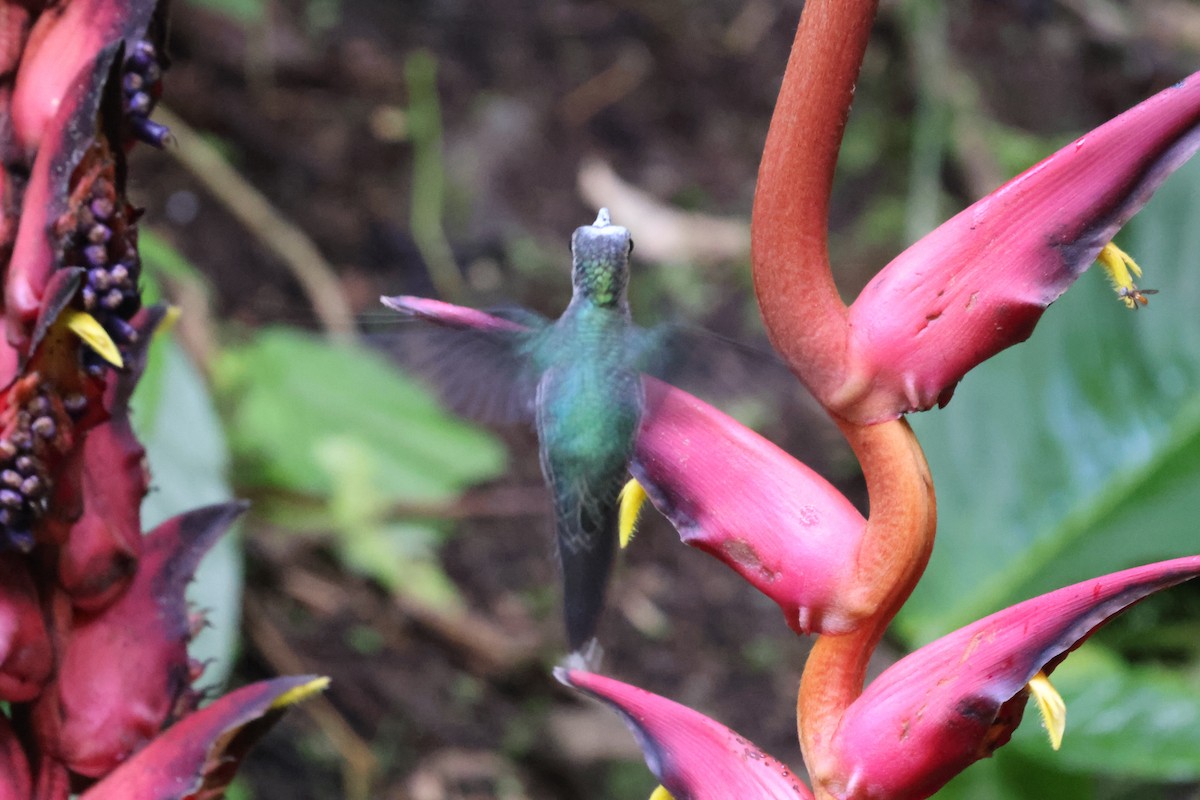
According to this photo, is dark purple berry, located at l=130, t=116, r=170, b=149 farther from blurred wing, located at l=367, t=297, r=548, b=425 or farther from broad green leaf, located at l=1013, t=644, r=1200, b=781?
broad green leaf, located at l=1013, t=644, r=1200, b=781

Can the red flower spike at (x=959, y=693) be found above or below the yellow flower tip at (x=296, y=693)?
above

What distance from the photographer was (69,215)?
19.9 inches

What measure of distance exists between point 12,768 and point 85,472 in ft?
0.44

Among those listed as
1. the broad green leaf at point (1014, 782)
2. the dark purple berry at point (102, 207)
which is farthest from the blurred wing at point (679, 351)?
the broad green leaf at point (1014, 782)

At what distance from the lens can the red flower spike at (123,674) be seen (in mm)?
560

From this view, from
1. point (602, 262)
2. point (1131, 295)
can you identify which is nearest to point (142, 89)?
point (602, 262)

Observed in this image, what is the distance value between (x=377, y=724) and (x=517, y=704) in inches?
7.9

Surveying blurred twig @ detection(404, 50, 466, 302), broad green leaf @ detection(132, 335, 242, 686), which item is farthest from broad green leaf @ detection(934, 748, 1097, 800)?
blurred twig @ detection(404, 50, 466, 302)

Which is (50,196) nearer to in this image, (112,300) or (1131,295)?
(112,300)

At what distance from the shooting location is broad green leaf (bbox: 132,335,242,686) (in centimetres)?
104

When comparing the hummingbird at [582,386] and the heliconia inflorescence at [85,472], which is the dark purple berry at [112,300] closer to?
the heliconia inflorescence at [85,472]

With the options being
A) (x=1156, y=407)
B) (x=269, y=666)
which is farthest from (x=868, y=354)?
(x=269, y=666)

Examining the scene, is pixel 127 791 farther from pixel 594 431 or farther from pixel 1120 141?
pixel 1120 141

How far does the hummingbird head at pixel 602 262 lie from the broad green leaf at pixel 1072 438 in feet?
2.95
